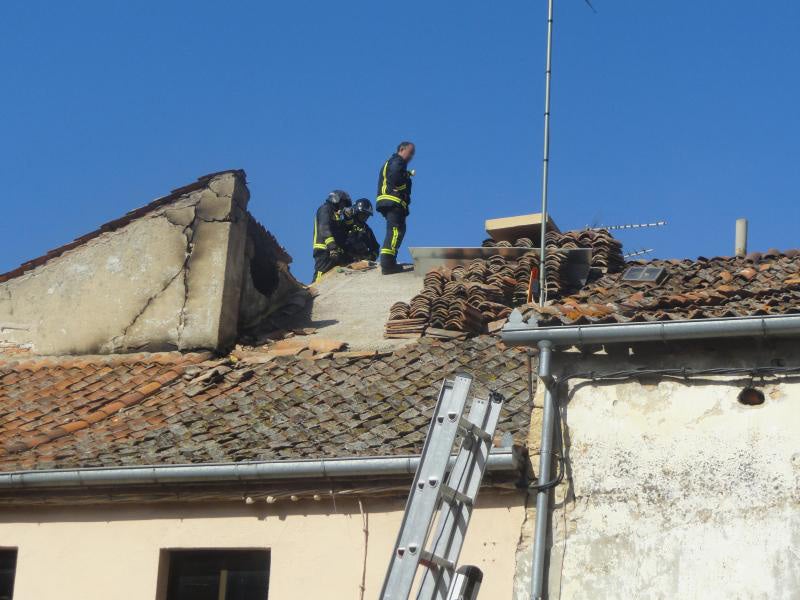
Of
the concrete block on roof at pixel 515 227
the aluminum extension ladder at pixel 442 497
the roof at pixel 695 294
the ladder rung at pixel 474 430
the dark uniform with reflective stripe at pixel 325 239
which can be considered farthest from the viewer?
the dark uniform with reflective stripe at pixel 325 239

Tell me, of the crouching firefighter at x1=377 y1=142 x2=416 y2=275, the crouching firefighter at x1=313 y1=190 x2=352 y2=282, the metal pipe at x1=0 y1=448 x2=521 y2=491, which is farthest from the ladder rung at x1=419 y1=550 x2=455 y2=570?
the crouching firefighter at x1=313 y1=190 x2=352 y2=282

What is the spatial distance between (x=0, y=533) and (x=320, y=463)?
9.35ft

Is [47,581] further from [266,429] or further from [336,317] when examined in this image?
[336,317]

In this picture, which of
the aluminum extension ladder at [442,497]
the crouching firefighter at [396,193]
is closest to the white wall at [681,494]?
the aluminum extension ladder at [442,497]

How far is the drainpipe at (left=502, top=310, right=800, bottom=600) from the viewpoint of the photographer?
8992 mm

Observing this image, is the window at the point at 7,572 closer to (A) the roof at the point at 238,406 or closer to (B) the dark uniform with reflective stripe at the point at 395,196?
(A) the roof at the point at 238,406

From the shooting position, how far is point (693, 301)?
1011 cm

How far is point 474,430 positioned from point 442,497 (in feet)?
1.46

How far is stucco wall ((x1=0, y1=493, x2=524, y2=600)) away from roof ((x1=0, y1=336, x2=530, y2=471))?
1.31 feet

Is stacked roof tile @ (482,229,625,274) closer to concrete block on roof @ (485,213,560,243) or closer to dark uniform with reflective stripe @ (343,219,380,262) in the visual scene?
concrete block on roof @ (485,213,560,243)

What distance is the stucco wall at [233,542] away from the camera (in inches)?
372

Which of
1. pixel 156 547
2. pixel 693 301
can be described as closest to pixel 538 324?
pixel 693 301

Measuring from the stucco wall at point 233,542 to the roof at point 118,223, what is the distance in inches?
153

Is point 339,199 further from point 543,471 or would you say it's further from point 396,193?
point 543,471
